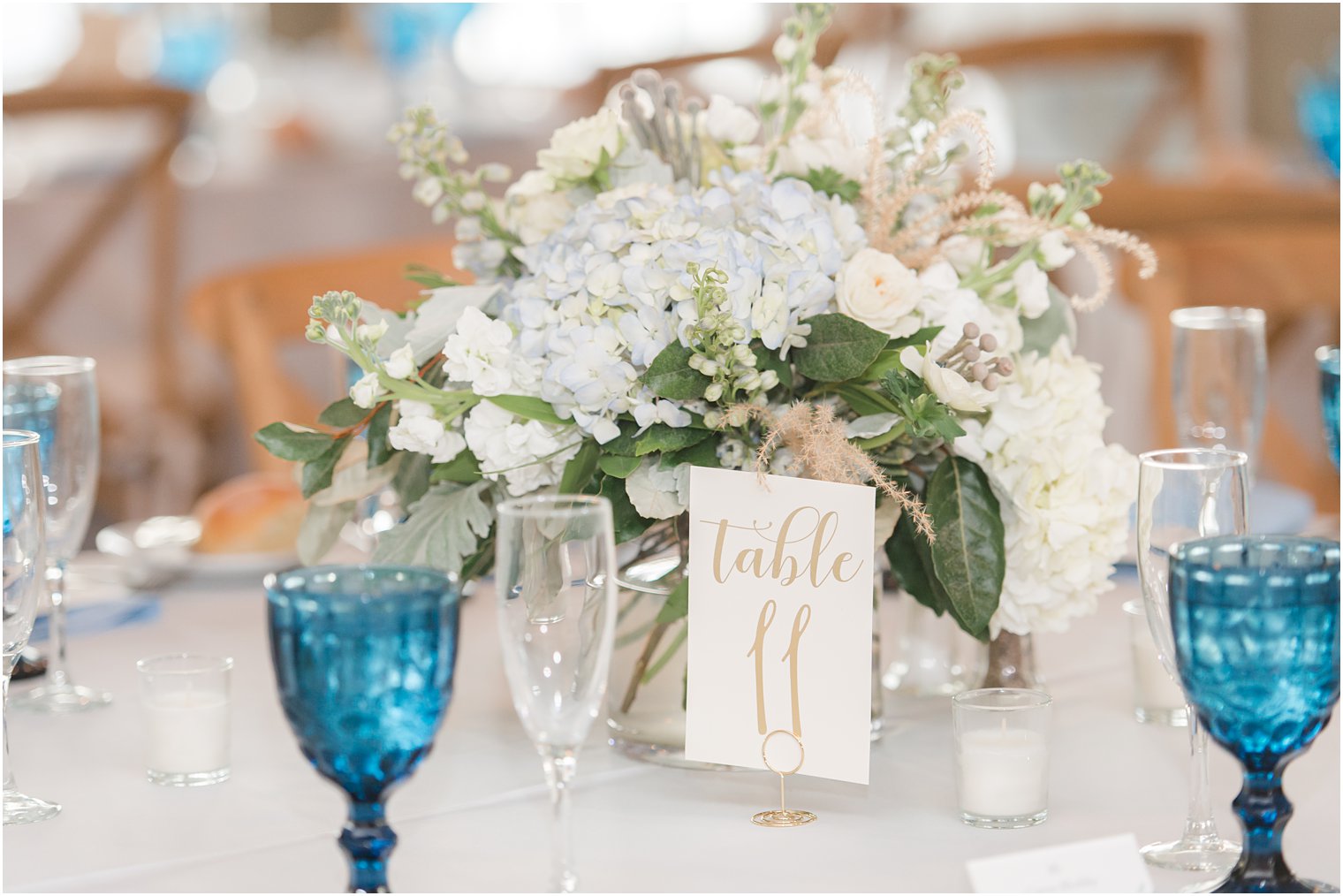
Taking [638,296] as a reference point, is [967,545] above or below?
below

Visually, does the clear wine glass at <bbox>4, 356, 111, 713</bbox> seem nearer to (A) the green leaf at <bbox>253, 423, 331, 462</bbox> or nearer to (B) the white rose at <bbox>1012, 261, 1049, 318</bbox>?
(A) the green leaf at <bbox>253, 423, 331, 462</bbox>

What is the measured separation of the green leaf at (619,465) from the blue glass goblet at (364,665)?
0.20 meters

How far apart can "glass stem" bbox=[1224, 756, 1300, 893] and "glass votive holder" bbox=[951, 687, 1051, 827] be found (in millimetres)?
143

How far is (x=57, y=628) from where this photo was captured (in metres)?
1.15

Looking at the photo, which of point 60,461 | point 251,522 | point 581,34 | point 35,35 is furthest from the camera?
point 581,34

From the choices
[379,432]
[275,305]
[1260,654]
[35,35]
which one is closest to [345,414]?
[379,432]

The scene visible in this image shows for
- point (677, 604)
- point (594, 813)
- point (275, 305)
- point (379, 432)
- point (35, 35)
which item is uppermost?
point (35, 35)

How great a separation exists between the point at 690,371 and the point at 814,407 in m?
0.09

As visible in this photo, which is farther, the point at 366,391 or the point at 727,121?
the point at 727,121

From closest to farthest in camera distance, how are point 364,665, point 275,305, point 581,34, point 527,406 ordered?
point 364,665 → point 527,406 → point 275,305 → point 581,34

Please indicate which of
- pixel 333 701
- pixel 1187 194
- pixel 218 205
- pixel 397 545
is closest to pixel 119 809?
pixel 397 545

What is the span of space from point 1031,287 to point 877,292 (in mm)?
138

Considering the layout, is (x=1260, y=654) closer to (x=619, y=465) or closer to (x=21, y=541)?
(x=619, y=465)

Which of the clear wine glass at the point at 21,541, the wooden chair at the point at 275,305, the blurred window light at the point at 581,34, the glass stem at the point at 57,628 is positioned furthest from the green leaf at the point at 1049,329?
the blurred window light at the point at 581,34
